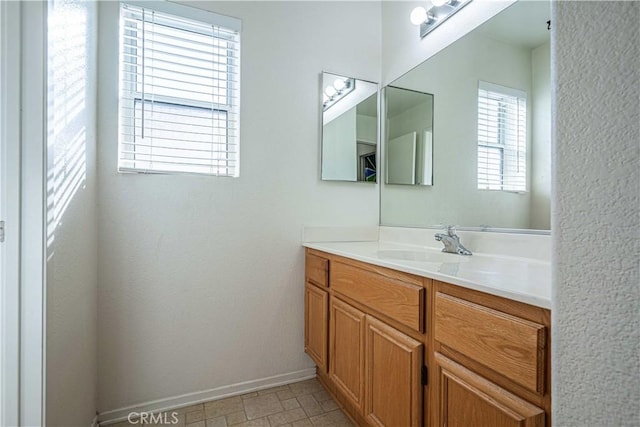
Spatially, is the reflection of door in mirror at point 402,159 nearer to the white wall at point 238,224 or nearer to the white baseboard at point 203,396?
the white wall at point 238,224

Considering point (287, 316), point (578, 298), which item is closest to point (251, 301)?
point (287, 316)

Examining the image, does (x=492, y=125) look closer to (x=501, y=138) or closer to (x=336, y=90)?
(x=501, y=138)

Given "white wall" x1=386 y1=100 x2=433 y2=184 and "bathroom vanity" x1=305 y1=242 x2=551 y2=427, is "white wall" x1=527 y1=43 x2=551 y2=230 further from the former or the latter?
"white wall" x1=386 y1=100 x2=433 y2=184

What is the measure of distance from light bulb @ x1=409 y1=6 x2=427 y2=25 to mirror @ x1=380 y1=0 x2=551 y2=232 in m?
0.22

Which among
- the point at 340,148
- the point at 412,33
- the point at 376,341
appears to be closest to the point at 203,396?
the point at 376,341

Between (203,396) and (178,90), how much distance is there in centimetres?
171

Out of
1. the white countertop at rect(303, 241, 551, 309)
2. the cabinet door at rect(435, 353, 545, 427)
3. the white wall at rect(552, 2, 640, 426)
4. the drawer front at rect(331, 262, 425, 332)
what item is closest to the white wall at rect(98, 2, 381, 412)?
the drawer front at rect(331, 262, 425, 332)

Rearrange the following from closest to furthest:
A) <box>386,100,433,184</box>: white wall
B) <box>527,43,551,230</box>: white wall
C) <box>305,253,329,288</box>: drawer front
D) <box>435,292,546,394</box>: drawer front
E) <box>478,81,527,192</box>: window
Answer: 1. <box>435,292,546,394</box>: drawer front
2. <box>527,43,551,230</box>: white wall
3. <box>478,81,527,192</box>: window
4. <box>305,253,329,288</box>: drawer front
5. <box>386,100,433,184</box>: white wall

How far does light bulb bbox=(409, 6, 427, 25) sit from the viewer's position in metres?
1.71

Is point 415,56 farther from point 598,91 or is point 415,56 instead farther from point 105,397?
point 105,397

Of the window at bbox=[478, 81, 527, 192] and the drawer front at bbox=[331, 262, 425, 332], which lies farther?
the window at bbox=[478, 81, 527, 192]

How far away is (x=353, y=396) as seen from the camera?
135 cm

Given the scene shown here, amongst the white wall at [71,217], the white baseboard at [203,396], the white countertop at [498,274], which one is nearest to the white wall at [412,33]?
the white countertop at [498,274]

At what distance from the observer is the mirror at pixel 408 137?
178 cm
